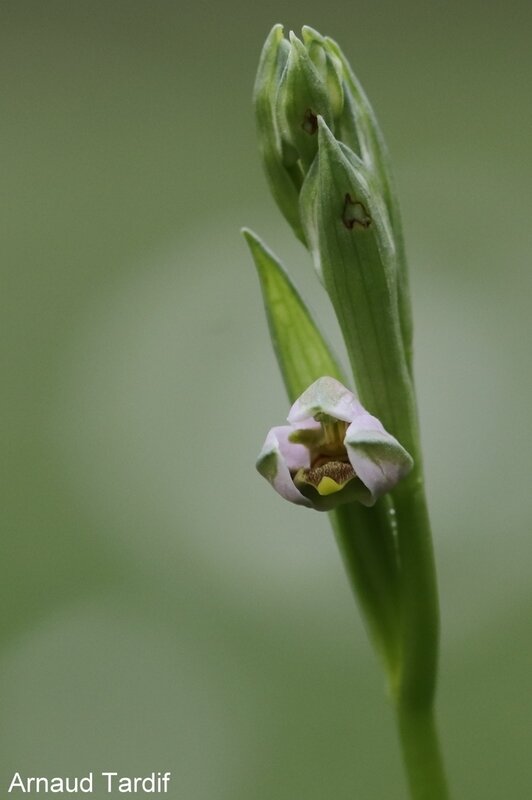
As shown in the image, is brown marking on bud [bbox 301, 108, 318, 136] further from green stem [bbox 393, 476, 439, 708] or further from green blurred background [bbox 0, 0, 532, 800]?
green blurred background [bbox 0, 0, 532, 800]

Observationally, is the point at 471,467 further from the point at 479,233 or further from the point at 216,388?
the point at 479,233

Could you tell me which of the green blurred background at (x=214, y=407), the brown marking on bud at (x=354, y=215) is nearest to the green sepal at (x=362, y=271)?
the brown marking on bud at (x=354, y=215)

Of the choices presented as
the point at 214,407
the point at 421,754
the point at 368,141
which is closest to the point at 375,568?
the point at 421,754

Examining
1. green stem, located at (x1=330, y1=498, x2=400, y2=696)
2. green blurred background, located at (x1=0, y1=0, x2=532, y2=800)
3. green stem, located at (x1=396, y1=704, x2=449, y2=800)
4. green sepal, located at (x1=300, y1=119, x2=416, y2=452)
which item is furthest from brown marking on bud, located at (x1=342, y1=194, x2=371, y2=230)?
green blurred background, located at (x1=0, y1=0, x2=532, y2=800)

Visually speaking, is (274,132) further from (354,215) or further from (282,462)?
(282,462)

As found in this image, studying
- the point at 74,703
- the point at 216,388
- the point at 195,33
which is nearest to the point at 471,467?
the point at 216,388

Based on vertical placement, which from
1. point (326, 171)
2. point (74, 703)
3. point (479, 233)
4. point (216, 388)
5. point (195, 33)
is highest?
point (195, 33)
